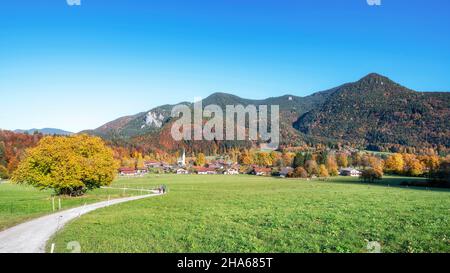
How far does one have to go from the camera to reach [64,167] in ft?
186

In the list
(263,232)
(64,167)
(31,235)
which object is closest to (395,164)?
(64,167)

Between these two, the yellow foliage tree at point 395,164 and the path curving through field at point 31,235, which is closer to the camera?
the path curving through field at point 31,235

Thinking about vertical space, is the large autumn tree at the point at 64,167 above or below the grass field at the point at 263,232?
above

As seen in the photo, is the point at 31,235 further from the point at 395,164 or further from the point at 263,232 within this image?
the point at 395,164

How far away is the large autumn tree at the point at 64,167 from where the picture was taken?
56.8m

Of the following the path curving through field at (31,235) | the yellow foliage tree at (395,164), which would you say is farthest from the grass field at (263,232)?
the yellow foliage tree at (395,164)

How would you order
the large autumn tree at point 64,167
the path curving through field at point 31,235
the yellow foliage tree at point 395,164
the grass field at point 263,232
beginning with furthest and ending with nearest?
the yellow foliage tree at point 395,164 < the large autumn tree at point 64,167 < the path curving through field at point 31,235 < the grass field at point 263,232

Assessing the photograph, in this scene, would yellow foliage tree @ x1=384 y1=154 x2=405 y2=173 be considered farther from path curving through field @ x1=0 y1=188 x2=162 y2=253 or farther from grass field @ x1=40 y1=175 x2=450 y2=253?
path curving through field @ x1=0 y1=188 x2=162 y2=253

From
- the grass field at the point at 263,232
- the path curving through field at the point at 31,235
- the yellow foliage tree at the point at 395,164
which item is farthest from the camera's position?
the yellow foliage tree at the point at 395,164

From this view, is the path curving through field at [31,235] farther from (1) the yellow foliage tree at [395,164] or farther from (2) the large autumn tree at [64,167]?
(1) the yellow foliage tree at [395,164]
